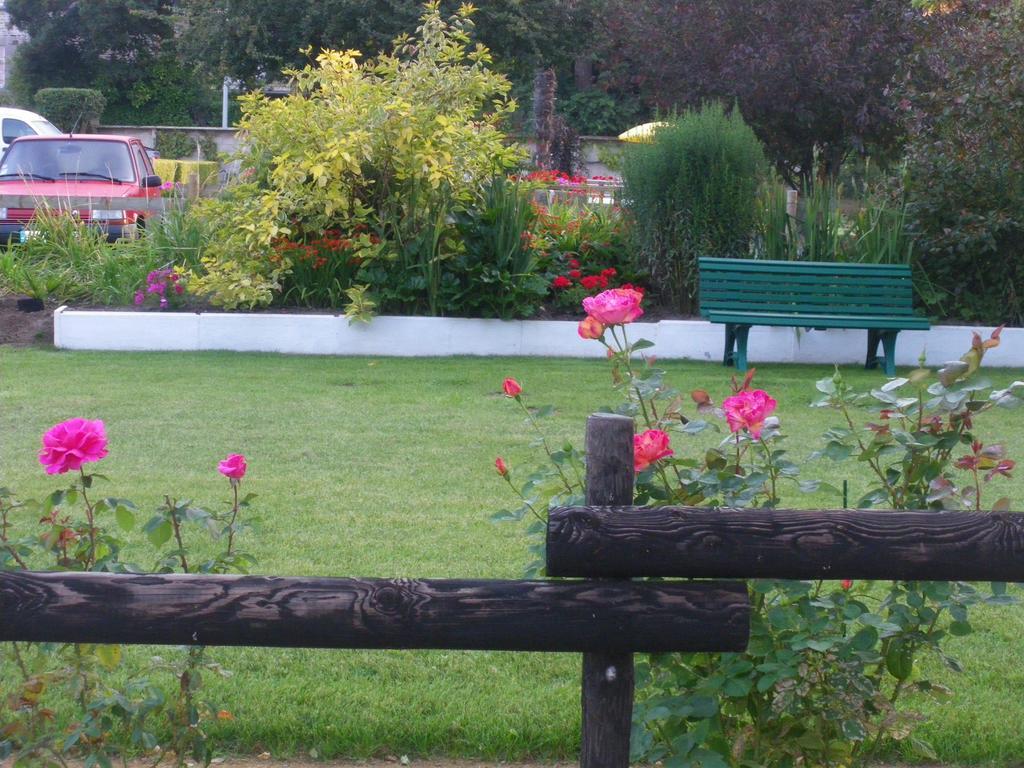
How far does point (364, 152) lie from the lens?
11125 millimetres

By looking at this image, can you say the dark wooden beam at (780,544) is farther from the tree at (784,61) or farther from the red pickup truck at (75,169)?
the tree at (784,61)

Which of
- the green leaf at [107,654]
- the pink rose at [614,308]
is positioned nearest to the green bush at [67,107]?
the green leaf at [107,654]

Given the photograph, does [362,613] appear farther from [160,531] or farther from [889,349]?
[889,349]

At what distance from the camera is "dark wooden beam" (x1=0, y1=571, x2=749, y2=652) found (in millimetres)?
2400

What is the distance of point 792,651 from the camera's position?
274 cm

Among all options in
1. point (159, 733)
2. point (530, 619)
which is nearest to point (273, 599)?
point (530, 619)

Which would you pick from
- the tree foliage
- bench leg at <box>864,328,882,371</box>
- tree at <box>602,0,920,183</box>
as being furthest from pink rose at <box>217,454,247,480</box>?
tree at <box>602,0,920,183</box>

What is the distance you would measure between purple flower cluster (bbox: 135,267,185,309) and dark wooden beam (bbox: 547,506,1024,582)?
992 cm

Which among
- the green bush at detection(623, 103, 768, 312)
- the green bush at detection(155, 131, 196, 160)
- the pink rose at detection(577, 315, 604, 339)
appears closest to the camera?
the pink rose at detection(577, 315, 604, 339)

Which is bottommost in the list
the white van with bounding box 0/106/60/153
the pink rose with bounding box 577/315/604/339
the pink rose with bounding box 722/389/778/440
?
the pink rose with bounding box 722/389/778/440

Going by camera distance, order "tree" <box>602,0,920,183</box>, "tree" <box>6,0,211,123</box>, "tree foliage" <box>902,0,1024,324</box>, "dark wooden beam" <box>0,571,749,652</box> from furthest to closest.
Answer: "tree" <box>6,0,211,123</box> → "tree" <box>602,0,920,183</box> → "tree foliage" <box>902,0,1024,324</box> → "dark wooden beam" <box>0,571,749,652</box>

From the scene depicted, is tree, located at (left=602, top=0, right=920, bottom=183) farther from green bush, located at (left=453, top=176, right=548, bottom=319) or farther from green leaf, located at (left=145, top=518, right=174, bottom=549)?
green leaf, located at (left=145, top=518, right=174, bottom=549)

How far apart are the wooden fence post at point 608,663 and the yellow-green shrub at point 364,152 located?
346 inches

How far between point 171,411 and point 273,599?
605cm
